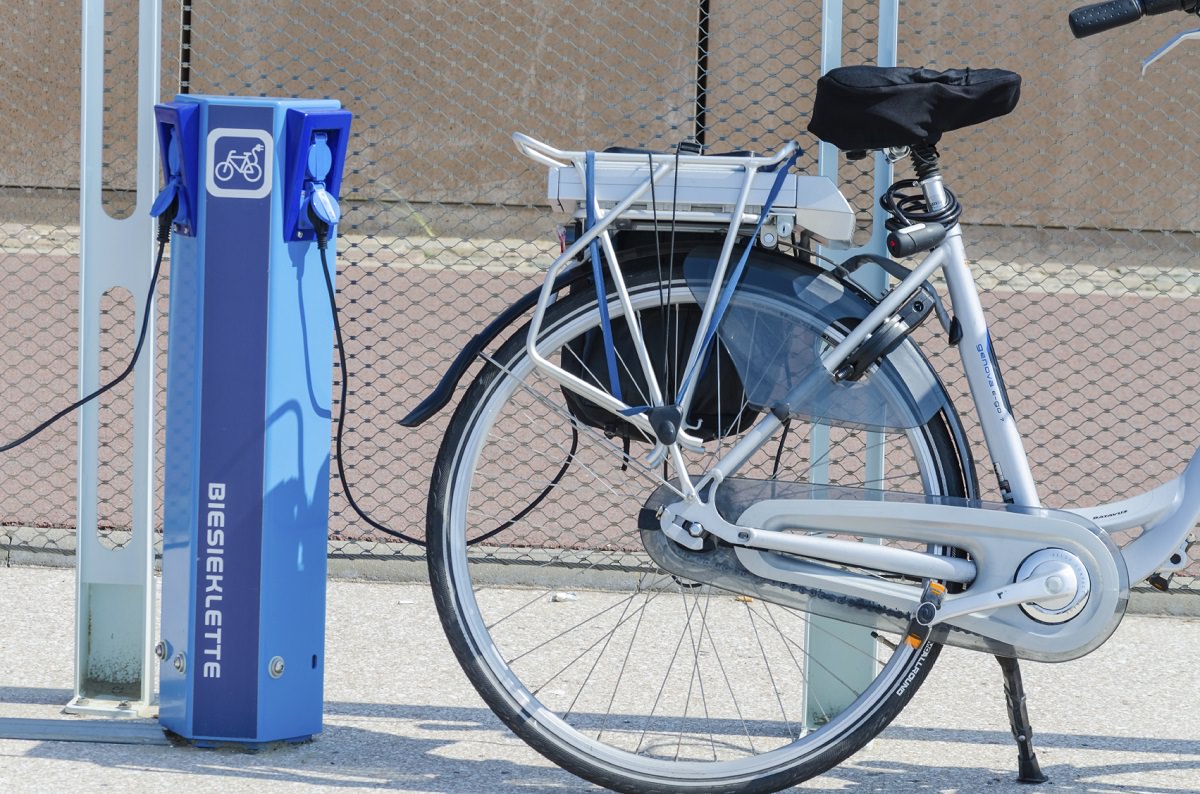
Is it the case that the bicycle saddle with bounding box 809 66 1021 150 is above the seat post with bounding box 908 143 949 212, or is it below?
above

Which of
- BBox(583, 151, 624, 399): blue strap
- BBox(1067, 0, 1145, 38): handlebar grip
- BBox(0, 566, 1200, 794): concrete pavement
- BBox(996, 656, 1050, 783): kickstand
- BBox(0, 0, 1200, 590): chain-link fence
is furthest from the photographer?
BBox(0, 0, 1200, 590): chain-link fence

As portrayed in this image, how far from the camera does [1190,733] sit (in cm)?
335

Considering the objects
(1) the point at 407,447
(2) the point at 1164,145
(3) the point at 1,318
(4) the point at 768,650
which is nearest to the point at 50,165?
(3) the point at 1,318

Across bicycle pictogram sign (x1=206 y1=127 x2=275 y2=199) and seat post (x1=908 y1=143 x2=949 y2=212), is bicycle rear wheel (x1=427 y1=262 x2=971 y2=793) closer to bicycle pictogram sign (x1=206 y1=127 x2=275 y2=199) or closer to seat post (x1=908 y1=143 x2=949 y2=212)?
seat post (x1=908 y1=143 x2=949 y2=212)

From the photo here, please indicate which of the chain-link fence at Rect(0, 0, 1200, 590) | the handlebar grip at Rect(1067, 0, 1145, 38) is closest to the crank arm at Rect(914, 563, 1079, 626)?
the handlebar grip at Rect(1067, 0, 1145, 38)

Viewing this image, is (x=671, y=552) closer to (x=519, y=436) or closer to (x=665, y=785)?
(x=665, y=785)

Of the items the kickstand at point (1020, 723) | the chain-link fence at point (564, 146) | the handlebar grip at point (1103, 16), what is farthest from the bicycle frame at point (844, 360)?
the chain-link fence at point (564, 146)

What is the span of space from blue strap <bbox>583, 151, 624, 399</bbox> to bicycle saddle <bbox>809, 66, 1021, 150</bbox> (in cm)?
42

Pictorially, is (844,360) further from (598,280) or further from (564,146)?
(564,146)

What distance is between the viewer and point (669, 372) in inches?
113

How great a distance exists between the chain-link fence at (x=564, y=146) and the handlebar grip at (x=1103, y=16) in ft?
11.2

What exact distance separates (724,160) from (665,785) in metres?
1.14

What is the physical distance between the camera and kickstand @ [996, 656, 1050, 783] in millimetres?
2850

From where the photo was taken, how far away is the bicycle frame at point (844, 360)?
274 cm
